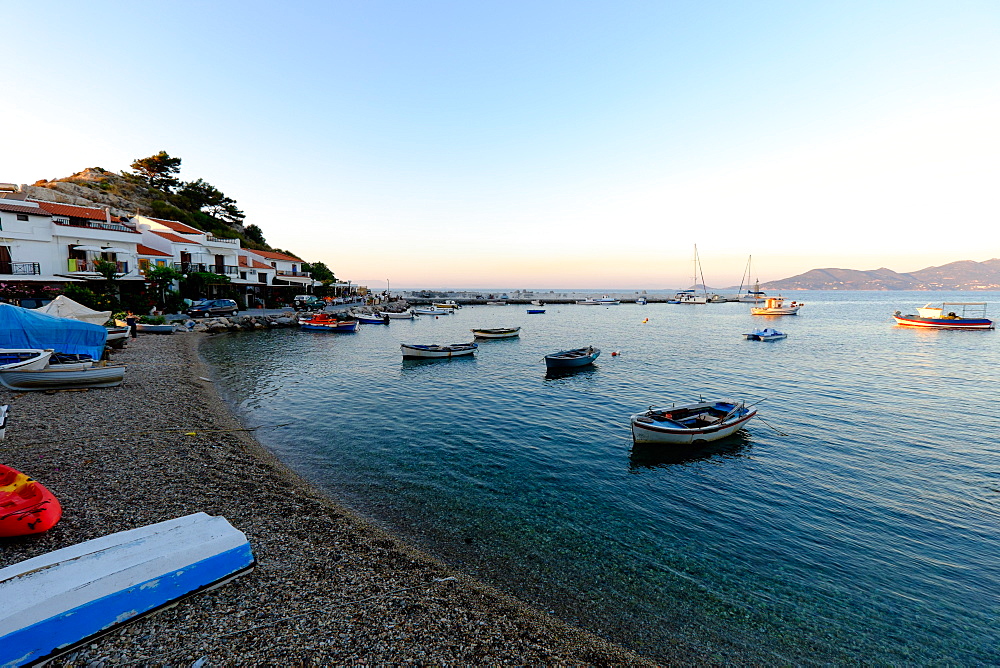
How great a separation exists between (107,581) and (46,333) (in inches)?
914

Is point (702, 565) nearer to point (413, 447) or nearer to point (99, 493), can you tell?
point (413, 447)

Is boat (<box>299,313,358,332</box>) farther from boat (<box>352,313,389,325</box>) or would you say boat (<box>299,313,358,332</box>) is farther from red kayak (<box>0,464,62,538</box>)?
red kayak (<box>0,464,62,538</box>)

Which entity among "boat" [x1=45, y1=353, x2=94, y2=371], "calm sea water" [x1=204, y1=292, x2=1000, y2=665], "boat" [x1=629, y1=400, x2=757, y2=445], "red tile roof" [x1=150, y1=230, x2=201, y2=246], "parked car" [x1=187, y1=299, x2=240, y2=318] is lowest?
"calm sea water" [x1=204, y1=292, x2=1000, y2=665]

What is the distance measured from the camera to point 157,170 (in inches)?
3332

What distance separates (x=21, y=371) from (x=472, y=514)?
2238 cm

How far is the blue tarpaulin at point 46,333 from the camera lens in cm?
1973

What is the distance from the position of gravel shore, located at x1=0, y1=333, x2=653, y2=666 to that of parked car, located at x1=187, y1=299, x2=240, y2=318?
40161 mm

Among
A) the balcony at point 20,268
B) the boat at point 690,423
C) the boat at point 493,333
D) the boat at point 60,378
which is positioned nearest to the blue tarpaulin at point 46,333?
the boat at point 60,378

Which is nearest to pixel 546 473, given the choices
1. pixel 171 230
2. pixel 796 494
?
pixel 796 494

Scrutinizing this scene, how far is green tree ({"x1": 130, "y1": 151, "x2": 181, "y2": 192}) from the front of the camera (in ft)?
276

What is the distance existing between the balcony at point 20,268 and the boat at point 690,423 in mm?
53705

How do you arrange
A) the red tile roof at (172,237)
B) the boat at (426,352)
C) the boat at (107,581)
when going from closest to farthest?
the boat at (107,581), the boat at (426,352), the red tile roof at (172,237)

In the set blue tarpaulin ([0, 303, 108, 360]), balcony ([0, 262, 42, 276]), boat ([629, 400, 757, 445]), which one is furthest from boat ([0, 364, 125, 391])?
balcony ([0, 262, 42, 276])

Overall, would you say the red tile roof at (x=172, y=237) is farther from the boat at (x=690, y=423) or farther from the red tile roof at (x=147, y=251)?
the boat at (x=690, y=423)
